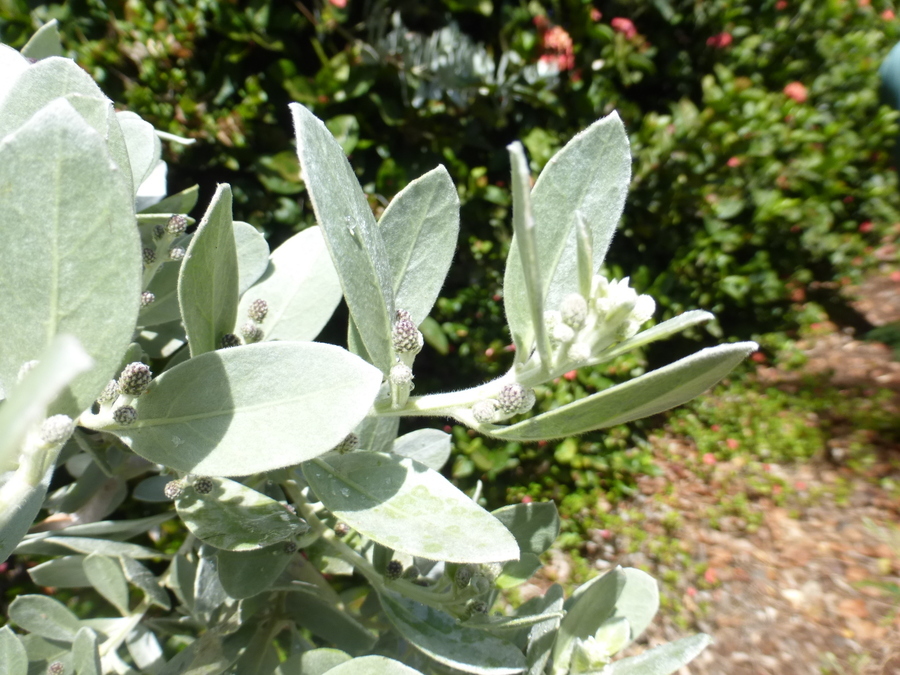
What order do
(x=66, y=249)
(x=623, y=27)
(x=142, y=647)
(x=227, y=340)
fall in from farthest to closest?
(x=623, y=27) → (x=142, y=647) → (x=227, y=340) → (x=66, y=249)

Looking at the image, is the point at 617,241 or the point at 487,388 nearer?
the point at 487,388

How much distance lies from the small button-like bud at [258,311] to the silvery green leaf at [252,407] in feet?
1.09

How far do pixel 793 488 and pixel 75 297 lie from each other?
4.69 metres

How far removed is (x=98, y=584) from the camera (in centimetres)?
137

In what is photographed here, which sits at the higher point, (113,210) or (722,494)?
(113,210)

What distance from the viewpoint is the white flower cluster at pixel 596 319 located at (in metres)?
0.75

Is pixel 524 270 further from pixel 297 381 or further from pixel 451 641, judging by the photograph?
pixel 451 641

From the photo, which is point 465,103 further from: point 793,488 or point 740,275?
point 793,488

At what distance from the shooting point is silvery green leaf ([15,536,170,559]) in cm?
125

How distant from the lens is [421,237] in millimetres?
964

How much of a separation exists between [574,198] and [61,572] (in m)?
1.38

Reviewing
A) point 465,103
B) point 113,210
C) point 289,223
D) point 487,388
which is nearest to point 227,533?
point 487,388

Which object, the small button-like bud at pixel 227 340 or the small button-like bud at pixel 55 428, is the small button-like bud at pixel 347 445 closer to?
the small button-like bud at pixel 227 340

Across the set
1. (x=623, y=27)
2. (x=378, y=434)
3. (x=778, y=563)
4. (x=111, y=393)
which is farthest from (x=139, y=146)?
(x=778, y=563)
